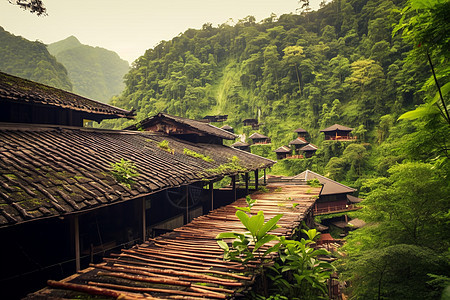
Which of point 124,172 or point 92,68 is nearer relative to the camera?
point 124,172

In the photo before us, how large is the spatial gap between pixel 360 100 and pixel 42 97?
160 feet

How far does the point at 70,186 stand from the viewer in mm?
4996

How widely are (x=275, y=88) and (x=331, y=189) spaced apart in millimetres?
35359

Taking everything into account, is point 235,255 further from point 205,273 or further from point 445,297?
point 445,297

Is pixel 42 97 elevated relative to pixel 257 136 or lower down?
elevated

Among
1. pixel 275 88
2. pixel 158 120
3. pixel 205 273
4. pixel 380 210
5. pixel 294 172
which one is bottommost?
pixel 294 172

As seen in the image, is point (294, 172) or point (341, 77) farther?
point (341, 77)

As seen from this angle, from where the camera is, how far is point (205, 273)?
14.4ft

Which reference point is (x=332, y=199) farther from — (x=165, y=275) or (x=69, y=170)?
(x=69, y=170)

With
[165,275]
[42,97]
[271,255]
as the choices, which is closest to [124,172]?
[165,275]

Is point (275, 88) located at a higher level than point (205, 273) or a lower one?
A: higher

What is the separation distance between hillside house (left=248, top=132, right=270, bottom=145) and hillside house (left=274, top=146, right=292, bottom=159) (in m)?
5.94

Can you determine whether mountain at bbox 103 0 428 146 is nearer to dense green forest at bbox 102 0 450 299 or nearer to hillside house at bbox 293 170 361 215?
dense green forest at bbox 102 0 450 299

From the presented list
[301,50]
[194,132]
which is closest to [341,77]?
[301,50]
